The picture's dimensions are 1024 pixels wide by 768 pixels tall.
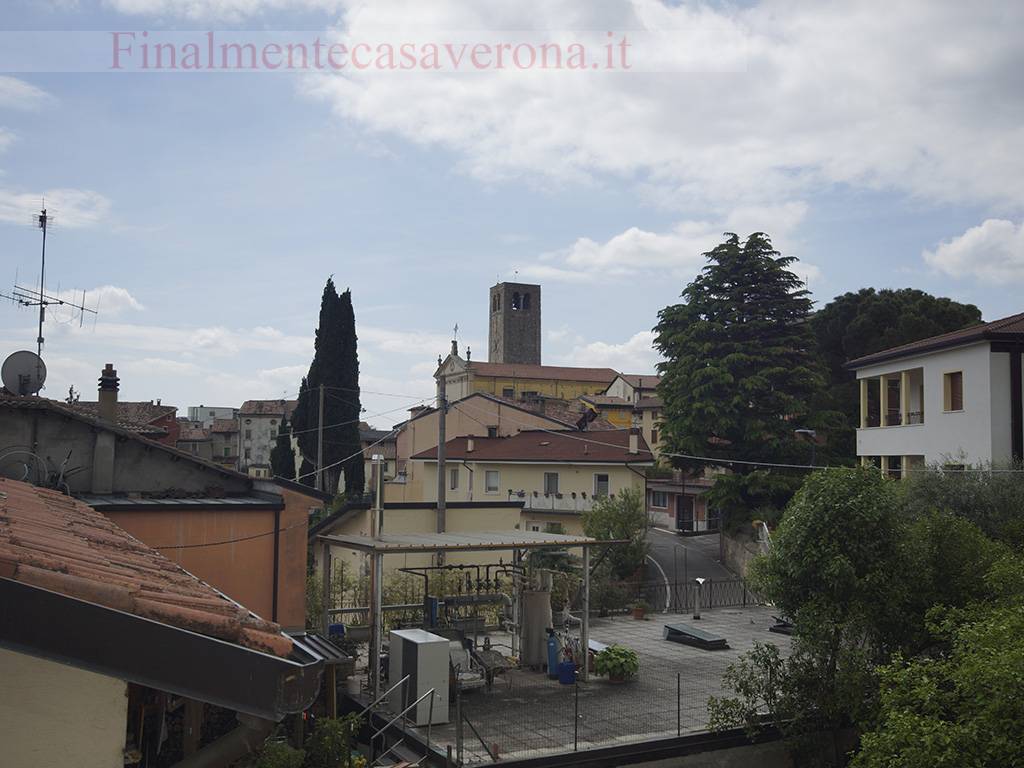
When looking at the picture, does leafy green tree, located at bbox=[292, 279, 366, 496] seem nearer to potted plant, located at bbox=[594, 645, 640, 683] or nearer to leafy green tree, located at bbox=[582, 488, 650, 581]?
leafy green tree, located at bbox=[582, 488, 650, 581]

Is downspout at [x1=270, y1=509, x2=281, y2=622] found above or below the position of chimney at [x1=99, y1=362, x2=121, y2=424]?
below

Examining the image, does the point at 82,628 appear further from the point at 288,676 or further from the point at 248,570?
the point at 248,570

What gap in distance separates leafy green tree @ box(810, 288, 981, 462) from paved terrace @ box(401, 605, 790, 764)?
75.6 ft

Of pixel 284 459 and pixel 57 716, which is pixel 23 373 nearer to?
pixel 57 716

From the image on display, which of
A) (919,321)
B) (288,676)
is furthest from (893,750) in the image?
(919,321)

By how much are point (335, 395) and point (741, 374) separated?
24.0 meters

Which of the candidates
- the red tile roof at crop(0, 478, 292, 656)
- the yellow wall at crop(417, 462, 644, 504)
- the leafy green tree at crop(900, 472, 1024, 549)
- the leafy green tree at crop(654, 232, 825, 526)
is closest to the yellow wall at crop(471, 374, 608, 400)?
the yellow wall at crop(417, 462, 644, 504)

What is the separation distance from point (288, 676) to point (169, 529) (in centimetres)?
1422

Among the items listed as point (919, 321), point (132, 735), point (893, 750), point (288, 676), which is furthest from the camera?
point (919, 321)

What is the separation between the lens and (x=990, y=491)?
20000 mm

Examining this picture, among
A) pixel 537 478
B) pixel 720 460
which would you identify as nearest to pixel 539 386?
pixel 537 478

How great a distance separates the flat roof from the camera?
639 inches

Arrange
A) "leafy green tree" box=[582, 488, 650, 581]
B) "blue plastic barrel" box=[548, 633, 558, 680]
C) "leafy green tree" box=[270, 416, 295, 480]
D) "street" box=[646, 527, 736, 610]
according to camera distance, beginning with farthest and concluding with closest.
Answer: "leafy green tree" box=[270, 416, 295, 480], "street" box=[646, 527, 736, 610], "leafy green tree" box=[582, 488, 650, 581], "blue plastic barrel" box=[548, 633, 558, 680]

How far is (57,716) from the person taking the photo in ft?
10.1
